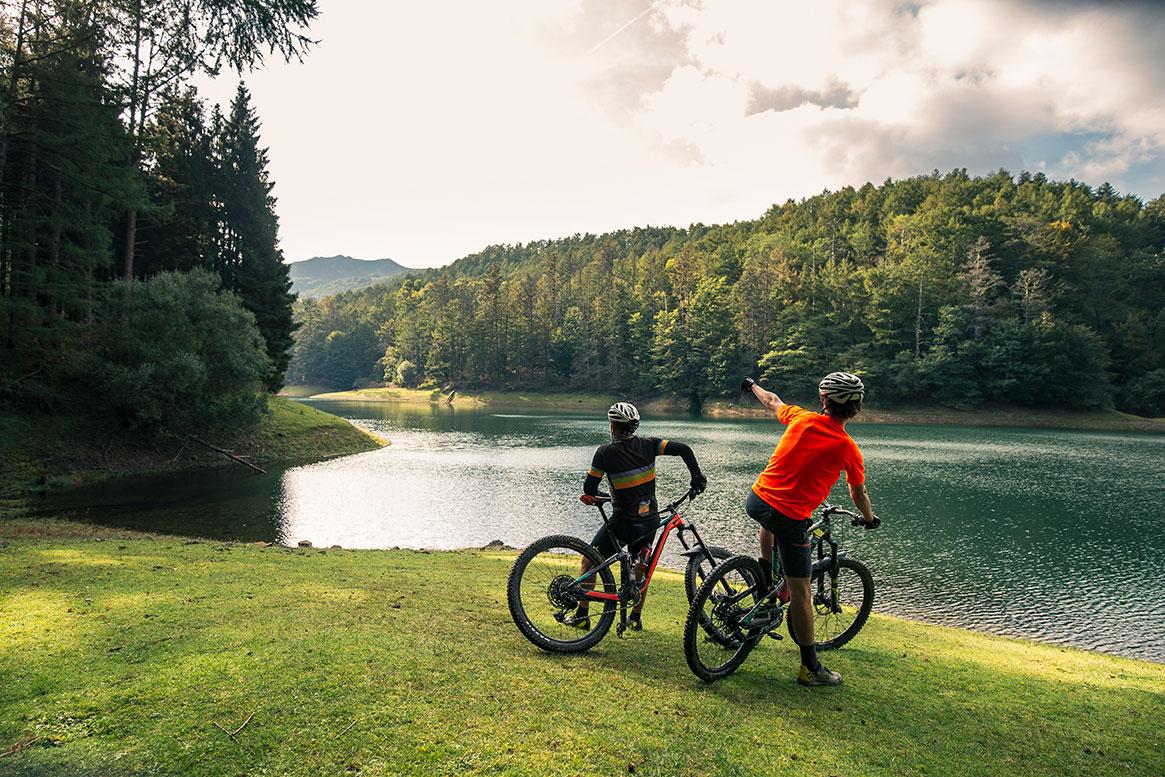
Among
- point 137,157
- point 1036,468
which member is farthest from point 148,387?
point 1036,468

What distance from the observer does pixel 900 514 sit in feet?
73.6

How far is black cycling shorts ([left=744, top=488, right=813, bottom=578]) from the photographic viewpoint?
522cm

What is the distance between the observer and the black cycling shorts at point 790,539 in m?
5.22

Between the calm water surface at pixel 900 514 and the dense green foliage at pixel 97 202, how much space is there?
603cm

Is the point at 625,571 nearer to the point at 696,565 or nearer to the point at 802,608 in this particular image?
the point at 696,565

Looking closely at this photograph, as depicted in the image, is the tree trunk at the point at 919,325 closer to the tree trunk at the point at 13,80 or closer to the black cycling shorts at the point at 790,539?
the black cycling shorts at the point at 790,539

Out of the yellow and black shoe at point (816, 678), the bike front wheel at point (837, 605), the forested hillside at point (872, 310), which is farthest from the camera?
the forested hillside at point (872, 310)

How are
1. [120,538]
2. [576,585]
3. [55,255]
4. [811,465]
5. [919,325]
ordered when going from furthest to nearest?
1. [919,325]
2. [55,255]
3. [120,538]
4. [576,585]
5. [811,465]

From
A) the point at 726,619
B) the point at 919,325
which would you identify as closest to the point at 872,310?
the point at 919,325

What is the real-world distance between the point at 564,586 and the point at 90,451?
30.3 meters

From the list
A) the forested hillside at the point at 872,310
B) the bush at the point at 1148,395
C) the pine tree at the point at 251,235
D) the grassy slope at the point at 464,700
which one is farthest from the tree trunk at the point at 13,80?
the bush at the point at 1148,395

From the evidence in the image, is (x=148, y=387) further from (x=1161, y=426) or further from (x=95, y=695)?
(x=1161, y=426)

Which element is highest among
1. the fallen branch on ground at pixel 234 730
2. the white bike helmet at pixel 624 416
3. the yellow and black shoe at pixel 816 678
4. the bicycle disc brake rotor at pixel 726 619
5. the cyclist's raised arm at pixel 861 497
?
the white bike helmet at pixel 624 416

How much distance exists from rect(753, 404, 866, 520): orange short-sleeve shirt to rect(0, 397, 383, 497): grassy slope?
90.7ft
